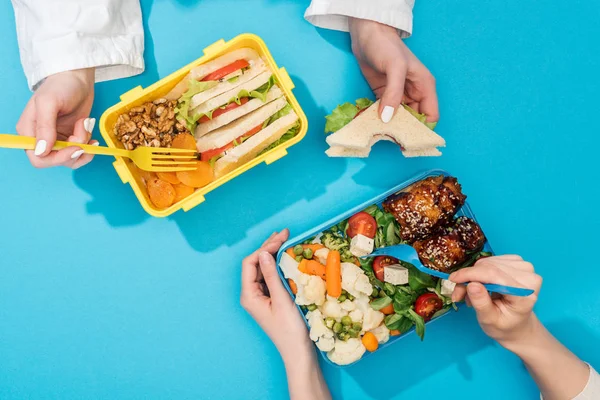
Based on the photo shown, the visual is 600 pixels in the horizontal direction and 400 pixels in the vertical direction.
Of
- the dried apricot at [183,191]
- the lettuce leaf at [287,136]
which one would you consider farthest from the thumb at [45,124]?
the lettuce leaf at [287,136]

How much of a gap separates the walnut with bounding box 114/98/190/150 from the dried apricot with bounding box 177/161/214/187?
0.10m

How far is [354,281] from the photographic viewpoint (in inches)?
57.1

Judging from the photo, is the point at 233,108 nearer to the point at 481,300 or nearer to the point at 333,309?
the point at 333,309

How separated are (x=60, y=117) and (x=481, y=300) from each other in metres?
1.24

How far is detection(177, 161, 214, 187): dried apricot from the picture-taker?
4.65 feet

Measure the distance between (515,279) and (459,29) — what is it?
0.87 metres

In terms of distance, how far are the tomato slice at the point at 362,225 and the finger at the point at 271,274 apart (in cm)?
26

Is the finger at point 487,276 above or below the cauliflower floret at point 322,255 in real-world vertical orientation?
above

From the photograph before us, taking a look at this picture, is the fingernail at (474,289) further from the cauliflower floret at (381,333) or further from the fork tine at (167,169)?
the fork tine at (167,169)

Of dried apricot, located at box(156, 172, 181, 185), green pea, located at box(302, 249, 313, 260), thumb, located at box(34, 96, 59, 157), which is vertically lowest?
green pea, located at box(302, 249, 313, 260)

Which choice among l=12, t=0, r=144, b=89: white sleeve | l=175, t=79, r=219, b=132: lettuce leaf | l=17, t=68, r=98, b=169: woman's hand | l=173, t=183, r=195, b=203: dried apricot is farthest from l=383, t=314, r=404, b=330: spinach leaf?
l=12, t=0, r=144, b=89: white sleeve

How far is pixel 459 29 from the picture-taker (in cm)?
166

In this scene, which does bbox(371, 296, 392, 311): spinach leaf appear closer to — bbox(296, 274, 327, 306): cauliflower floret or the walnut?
bbox(296, 274, 327, 306): cauliflower floret

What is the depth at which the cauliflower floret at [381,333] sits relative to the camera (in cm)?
149
